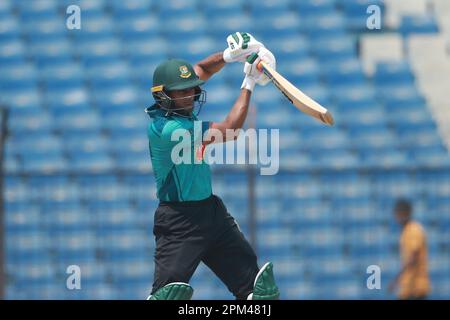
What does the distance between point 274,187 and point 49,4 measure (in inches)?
209

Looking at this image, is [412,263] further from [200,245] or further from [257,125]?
[200,245]

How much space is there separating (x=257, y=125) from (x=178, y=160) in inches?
259

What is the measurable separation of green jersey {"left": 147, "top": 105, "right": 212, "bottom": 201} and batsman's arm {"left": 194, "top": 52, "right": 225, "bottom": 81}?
559 mm

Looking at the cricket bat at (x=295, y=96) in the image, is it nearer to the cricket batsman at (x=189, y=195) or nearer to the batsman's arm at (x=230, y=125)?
the cricket batsman at (x=189, y=195)

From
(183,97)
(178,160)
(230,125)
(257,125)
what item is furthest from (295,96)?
(257,125)

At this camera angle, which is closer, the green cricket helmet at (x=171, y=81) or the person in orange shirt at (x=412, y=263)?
the green cricket helmet at (x=171, y=81)

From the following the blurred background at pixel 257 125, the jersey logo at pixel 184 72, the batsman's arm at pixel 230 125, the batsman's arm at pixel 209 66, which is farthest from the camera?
the blurred background at pixel 257 125

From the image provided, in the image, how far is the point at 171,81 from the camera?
6727 mm

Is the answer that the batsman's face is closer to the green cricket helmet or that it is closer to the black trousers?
the green cricket helmet

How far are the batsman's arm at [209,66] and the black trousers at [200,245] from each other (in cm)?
89

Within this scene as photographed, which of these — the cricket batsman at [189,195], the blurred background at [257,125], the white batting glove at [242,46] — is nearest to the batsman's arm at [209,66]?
the white batting glove at [242,46]

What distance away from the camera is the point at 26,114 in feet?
45.0

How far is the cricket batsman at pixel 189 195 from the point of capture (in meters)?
6.71
